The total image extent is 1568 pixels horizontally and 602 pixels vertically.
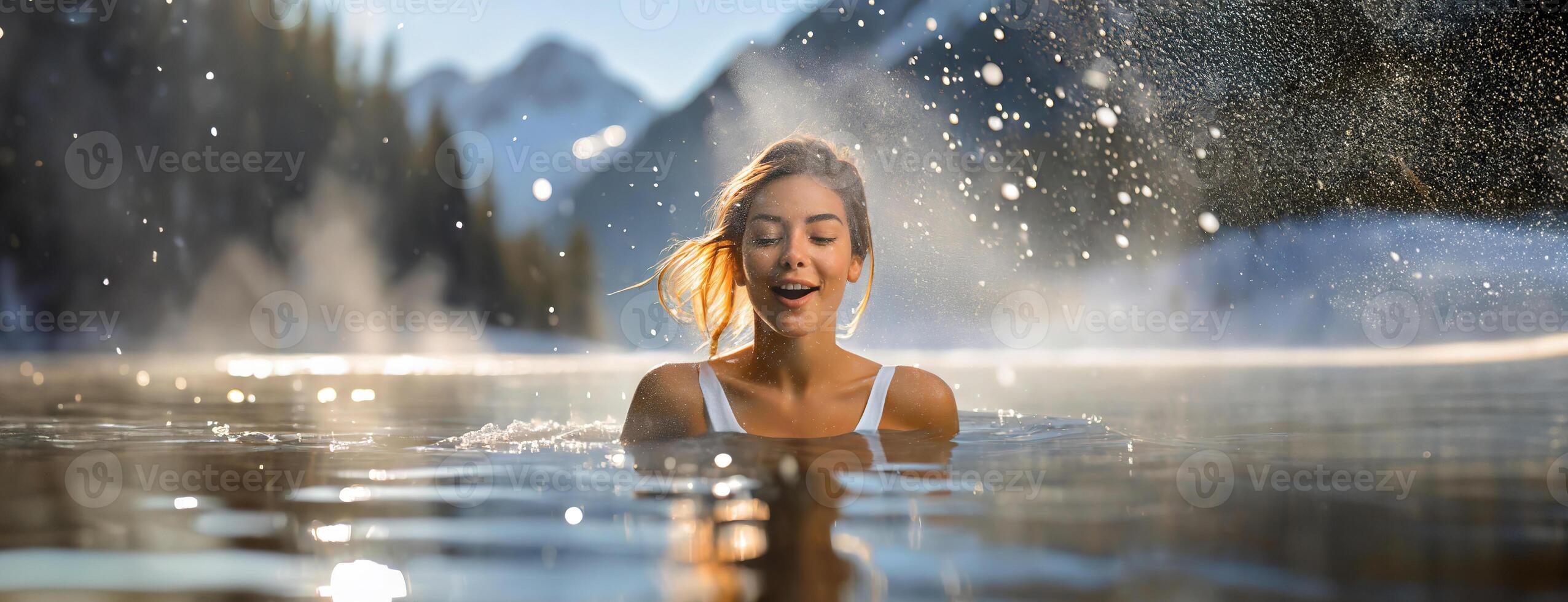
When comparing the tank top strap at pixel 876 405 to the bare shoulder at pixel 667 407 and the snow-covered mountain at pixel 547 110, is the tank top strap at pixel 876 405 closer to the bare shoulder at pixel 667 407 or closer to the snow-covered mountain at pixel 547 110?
the bare shoulder at pixel 667 407

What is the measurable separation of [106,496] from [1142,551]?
8.65 ft

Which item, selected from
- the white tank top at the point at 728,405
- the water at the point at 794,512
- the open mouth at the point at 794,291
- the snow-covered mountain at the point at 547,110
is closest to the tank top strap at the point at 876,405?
the white tank top at the point at 728,405

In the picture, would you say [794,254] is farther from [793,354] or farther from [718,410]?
[718,410]

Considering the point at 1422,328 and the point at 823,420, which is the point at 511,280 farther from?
the point at 823,420

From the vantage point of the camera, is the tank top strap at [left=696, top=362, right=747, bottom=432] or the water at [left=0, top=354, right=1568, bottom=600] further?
the tank top strap at [left=696, top=362, right=747, bottom=432]

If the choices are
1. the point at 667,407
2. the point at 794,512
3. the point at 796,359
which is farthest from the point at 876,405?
the point at 794,512

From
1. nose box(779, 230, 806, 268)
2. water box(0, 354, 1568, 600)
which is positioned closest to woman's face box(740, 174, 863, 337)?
nose box(779, 230, 806, 268)

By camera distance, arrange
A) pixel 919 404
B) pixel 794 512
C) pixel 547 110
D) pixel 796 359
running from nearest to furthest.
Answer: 1. pixel 794 512
2. pixel 796 359
3. pixel 919 404
4. pixel 547 110

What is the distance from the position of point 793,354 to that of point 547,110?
305 ft

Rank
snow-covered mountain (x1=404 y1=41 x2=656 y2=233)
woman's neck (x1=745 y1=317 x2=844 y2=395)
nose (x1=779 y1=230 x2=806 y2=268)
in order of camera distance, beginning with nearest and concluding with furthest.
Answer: nose (x1=779 y1=230 x2=806 y2=268) → woman's neck (x1=745 y1=317 x2=844 y2=395) → snow-covered mountain (x1=404 y1=41 x2=656 y2=233)

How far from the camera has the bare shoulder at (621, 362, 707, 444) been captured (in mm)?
4141

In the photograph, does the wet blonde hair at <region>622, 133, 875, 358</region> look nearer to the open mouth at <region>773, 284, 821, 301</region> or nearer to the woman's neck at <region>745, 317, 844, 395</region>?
the woman's neck at <region>745, 317, 844, 395</region>

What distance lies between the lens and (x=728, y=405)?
412cm

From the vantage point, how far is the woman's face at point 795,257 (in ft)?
13.5
